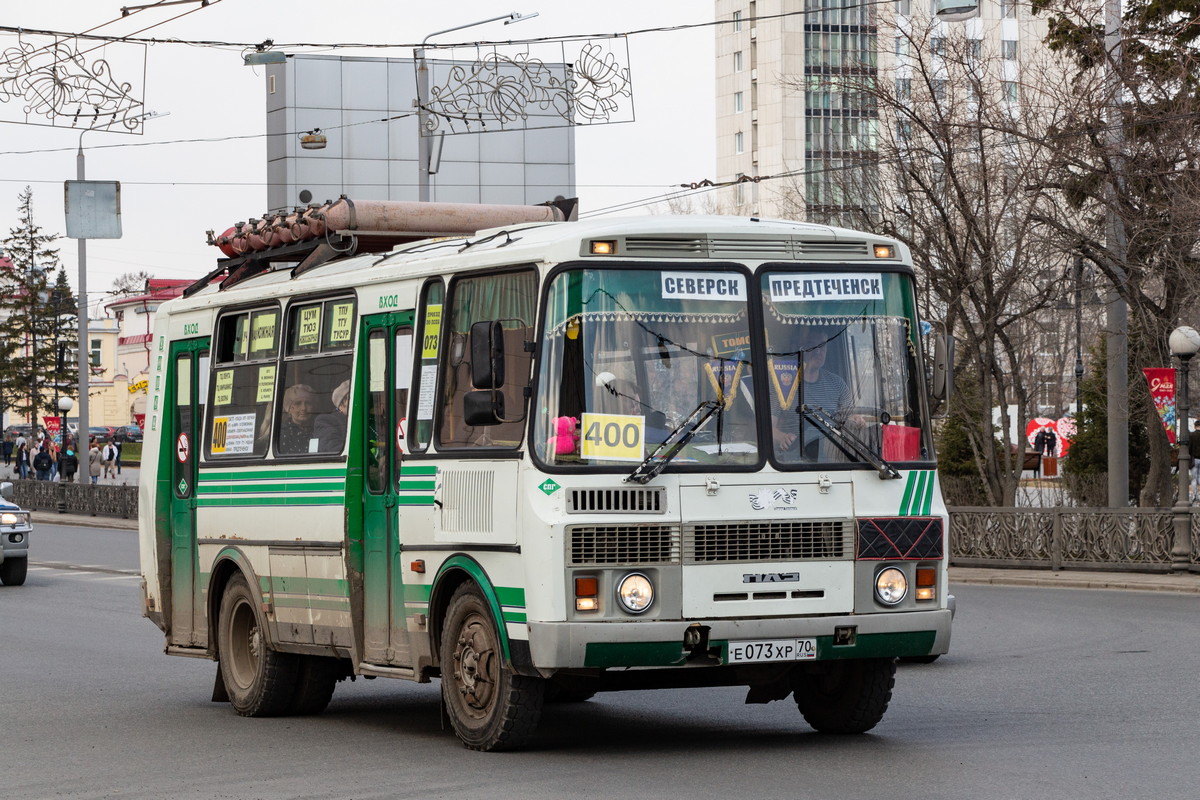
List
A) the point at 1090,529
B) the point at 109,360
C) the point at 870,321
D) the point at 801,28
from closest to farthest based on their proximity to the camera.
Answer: the point at 870,321
the point at 1090,529
the point at 801,28
the point at 109,360

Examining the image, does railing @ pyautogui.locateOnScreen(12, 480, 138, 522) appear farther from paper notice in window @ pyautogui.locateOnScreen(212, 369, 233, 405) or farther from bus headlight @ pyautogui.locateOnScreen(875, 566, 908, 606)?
bus headlight @ pyautogui.locateOnScreen(875, 566, 908, 606)

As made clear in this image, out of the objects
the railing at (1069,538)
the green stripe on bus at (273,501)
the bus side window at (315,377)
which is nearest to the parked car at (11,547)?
the railing at (1069,538)

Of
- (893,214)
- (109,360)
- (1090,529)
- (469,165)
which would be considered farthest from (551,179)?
(109,360)

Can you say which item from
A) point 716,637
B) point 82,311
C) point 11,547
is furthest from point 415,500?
point 82,311

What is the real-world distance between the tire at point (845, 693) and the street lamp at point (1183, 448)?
15.1 m

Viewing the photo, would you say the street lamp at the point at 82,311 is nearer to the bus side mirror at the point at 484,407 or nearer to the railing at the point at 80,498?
the railing at the point at 80,498

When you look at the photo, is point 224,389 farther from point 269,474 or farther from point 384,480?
point 384,480

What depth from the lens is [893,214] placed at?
30047 millimetres

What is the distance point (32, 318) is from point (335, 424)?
94.7 m

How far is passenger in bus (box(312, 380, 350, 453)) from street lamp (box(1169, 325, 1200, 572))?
1566 centimetres

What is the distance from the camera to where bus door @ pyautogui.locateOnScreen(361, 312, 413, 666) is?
11.0 meters

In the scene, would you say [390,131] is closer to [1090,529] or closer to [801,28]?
[1090,529]

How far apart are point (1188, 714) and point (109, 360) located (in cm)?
13641

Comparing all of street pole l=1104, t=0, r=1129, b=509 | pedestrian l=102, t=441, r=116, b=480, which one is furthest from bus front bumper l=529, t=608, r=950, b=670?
pedestrian l=102, t=441, r=116, b=480
